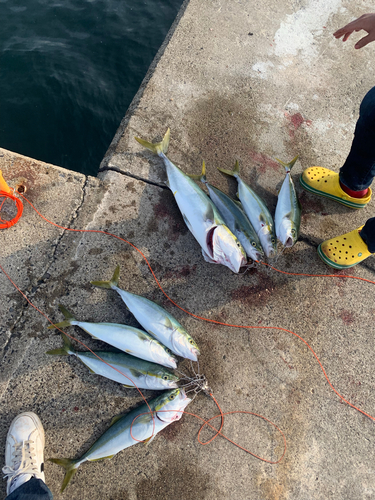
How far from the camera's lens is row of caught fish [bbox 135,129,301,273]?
2.90 m

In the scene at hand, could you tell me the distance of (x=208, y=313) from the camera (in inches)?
119

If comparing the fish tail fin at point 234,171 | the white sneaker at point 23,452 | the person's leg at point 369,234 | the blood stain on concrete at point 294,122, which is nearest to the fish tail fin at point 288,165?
the fish tail fin at point 234,171

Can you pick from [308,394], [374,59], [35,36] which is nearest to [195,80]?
[374,59]

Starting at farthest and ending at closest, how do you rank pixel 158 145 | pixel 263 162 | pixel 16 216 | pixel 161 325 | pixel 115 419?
pixel 263 162 < pixel 158 145 < pixel 16 216 < pixel 161 325 < pixel 115 419

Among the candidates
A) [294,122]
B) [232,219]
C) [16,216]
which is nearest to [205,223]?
[232,219]

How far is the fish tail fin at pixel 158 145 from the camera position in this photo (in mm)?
3357

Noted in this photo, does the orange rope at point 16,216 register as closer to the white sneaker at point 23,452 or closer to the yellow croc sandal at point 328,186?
the white sneaker at point 23,452

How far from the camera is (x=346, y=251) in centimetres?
312

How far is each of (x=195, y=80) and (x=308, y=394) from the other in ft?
13.2

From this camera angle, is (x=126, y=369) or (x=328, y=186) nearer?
(x=126, y=369)

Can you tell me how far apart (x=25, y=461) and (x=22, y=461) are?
0.08ft

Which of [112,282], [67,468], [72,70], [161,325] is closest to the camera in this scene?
[67,468]

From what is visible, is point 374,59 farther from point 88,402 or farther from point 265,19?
point 88,402

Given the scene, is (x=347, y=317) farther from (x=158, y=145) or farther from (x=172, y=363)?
(x=158, y=145)
